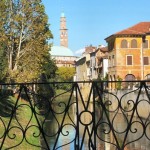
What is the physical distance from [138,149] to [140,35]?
37.8 metres

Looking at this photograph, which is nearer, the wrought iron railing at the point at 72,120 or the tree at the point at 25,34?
the wrought iron railing at the point at 72,120

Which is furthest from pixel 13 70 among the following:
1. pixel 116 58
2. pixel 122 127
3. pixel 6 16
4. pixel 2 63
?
pixel 116 58

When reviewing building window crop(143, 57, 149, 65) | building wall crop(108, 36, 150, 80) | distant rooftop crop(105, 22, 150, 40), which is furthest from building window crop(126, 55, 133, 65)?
distant rooftop crop(105, 22, 150, 40)

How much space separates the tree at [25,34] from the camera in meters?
34.1

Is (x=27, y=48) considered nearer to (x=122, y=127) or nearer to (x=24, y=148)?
(x=122, y=127)

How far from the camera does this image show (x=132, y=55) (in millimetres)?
58219

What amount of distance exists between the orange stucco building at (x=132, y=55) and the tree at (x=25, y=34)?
2352cm

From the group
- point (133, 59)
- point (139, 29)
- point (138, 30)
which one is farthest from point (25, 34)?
point (139, 29)

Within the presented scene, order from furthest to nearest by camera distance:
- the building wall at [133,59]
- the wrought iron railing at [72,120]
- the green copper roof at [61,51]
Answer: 1. the green copper roof at [61,51]
2. the building wall at [133,59]
3. the wrought iron railing at [72,120]

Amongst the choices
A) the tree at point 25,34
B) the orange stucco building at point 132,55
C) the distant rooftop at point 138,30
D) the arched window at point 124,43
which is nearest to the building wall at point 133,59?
the orange stucco building at point 132,55

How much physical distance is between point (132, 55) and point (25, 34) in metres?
25.6

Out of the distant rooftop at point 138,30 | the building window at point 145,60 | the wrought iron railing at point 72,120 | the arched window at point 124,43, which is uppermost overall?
the distant rooftop at point 138,30

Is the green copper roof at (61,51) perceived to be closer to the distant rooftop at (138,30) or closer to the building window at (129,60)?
the distant rooftop at (138,30)

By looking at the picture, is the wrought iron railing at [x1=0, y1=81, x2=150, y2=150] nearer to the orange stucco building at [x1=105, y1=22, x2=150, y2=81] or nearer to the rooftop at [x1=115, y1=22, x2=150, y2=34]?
the orange stucco building at [x1=105, y1=22, x2=150, y2=81]
